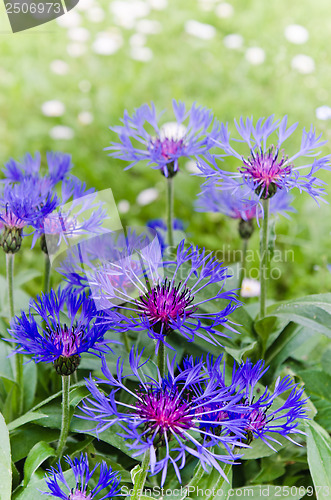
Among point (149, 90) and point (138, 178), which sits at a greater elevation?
point (149, 90)

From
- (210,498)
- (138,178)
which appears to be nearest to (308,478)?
(210,498)

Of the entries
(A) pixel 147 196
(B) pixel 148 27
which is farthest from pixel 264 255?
(B) pixel 148 27

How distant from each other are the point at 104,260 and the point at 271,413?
0.50 m

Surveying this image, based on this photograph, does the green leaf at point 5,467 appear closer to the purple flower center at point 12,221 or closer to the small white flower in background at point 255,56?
the purple flower center at point 12,221

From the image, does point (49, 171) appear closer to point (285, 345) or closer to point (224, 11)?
point (285, 345)

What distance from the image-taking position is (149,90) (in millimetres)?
3787

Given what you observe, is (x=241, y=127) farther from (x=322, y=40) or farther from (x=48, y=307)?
(x=322, y=40)

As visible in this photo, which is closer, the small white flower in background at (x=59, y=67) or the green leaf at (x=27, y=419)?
the green leaf at (x=27, y=419)

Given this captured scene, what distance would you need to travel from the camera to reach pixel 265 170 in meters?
1.29

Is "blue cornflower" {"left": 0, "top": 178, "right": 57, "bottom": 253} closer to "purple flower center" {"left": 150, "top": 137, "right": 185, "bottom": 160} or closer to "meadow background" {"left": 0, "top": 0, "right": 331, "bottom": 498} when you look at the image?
"purple flower center" {"left": 150, "top": 137, "right": 185, "bottom": 160}

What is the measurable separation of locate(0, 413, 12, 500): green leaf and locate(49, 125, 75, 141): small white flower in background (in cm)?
244

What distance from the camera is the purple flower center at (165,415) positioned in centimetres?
100

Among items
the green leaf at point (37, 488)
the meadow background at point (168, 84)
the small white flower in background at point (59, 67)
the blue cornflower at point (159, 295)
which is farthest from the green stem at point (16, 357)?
the small white flower in background at point (59, 67)

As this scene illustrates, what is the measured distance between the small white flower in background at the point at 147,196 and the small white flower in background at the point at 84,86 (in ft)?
3.71
